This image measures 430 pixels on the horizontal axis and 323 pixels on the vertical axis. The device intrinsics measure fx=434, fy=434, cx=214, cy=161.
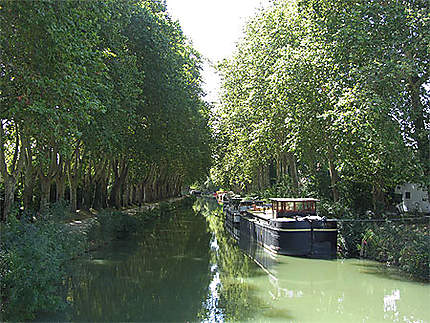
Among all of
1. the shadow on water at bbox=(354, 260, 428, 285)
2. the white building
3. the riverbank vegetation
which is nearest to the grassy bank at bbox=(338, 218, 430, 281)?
the riverbank vegetation

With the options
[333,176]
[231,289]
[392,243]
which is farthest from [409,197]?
[231,289]

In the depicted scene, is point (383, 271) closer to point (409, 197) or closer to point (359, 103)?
point (359, 103)

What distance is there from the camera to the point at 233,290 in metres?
15.2

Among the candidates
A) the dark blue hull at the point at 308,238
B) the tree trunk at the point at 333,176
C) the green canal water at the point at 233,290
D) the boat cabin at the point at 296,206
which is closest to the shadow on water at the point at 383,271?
the green canal water at the point at 233,290

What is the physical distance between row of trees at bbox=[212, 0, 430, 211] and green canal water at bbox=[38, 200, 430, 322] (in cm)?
486

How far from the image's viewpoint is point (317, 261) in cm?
2052

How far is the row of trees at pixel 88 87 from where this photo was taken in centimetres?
A: 1138

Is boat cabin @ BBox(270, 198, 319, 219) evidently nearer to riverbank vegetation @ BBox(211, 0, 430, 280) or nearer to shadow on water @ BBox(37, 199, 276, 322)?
riverbank vegetation @ BBox(211, 0, 430, 280)

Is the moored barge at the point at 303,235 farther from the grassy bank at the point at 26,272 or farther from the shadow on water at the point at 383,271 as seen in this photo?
the grassy bank at the point at 26,272

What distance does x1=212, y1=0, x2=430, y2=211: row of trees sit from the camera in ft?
57.3

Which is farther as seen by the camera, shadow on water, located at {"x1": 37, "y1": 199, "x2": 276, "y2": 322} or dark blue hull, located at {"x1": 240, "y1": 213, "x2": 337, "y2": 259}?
dark blue hull, located at {"x1": 240, "y1": 213, "x2": 337, "y2": 259}

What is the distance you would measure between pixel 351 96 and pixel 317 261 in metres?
7.99

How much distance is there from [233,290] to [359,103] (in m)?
8.65

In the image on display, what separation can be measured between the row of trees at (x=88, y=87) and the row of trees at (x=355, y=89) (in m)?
6.32
